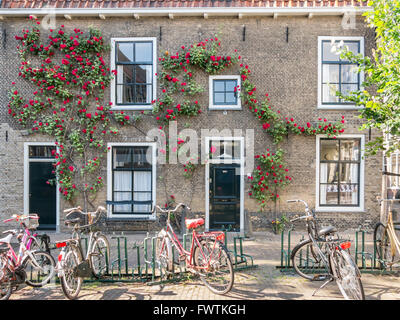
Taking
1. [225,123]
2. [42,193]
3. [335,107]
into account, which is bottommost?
[42,193]

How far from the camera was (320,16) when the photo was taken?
8359 millimetres

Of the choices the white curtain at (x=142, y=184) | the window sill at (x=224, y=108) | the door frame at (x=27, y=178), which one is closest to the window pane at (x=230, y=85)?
the window sill at (x=224, y=108)

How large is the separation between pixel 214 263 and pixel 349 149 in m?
6.29

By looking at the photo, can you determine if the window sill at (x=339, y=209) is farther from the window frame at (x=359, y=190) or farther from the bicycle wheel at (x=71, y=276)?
the bicycle wheel at (x=71, y=276)

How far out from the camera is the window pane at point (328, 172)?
8.42 meters

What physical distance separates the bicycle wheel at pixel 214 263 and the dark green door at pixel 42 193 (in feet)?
20.1

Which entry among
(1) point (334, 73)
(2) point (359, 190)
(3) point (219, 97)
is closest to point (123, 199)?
(3) point (219, 97)

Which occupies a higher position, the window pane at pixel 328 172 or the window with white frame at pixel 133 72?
the window with white frame at pixel 133 72

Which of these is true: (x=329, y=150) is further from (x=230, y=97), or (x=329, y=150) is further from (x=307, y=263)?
(x=307, y=263)

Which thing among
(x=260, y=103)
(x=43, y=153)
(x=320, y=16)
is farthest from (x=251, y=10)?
(x=43, y=153)

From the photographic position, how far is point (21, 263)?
409 cm

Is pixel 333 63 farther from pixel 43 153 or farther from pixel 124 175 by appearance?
pixel 43 153

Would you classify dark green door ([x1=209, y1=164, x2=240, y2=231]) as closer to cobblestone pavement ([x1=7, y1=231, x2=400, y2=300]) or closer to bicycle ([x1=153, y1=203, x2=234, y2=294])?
cobblestone pavement ([x1=7, y1=231, x2=400, y2=300])
